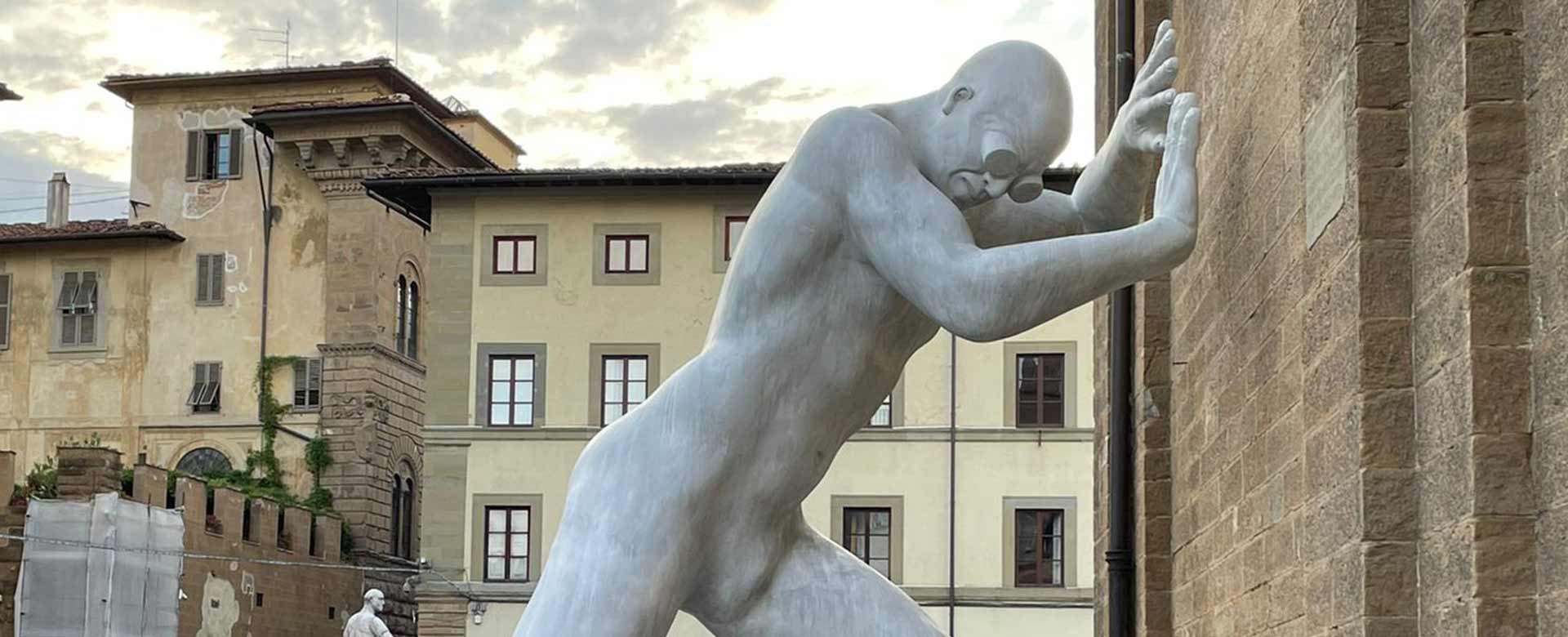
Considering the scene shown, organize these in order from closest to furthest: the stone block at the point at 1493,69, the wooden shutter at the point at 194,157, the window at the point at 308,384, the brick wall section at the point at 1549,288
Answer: the brick wall section at the point at 1549,288 → the stone block at the point at 1493,69 → the window at the point at 308,384 → the wooden shutter at the point at 194,157

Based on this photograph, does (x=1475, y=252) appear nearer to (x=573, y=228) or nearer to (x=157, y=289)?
(x=573, y=228)

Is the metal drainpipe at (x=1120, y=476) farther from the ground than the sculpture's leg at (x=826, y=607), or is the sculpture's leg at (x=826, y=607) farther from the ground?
the metal drainpipe at (x=1120, y=476)

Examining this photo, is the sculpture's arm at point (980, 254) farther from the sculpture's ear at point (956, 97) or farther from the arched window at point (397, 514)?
the arched window at point (397, 514)

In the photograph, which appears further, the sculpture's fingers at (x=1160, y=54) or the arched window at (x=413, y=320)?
the arched window at (x=413, y=320)

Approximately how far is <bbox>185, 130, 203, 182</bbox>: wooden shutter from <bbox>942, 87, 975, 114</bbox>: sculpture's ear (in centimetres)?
4255

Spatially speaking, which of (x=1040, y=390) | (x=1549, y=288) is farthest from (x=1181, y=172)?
(x=1040, y=390)

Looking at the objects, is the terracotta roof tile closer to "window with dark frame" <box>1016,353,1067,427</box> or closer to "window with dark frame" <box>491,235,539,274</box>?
"window with dark frame" <box>491,235,539,274</box>

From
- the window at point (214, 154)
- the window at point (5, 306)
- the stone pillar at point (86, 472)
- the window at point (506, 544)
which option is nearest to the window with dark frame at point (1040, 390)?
the window at point (506, 544)

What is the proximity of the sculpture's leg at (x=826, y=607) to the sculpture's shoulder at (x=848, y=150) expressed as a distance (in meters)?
0.71

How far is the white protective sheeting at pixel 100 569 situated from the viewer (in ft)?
108

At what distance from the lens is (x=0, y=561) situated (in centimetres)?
3272

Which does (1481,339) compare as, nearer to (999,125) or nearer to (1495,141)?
(1495,141)

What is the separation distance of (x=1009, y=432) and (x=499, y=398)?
7875 millimetres

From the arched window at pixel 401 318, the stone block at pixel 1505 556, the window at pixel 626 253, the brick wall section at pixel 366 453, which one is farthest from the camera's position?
the arched window at pixel 401 318
